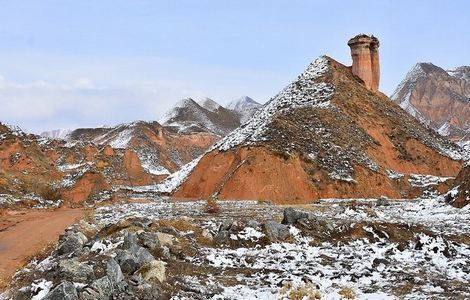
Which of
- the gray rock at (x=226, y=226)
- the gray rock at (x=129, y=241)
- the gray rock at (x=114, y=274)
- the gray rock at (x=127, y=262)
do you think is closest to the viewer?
the gray rock at (x=114, y=274)

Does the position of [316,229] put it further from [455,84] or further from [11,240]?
[455,84]

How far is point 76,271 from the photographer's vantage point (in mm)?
9656

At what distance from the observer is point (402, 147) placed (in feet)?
164

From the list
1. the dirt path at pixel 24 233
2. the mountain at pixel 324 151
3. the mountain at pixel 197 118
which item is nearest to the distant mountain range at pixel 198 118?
the mountain at pixel 197 118

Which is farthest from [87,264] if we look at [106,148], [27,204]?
[106,148]

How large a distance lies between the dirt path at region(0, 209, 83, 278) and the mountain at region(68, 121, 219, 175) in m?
58.3

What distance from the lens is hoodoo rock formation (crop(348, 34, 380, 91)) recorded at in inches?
2208

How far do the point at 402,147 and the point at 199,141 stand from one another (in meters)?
67.8

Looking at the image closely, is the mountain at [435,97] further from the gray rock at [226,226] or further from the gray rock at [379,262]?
the gray rock at [379,262]

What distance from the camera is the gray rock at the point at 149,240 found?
12.6 metres

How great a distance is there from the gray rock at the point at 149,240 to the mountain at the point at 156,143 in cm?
7042

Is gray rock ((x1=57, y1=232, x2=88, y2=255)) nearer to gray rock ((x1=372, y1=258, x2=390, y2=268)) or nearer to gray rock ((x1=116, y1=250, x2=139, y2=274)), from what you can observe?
gray rock ((x1=116, y1=250, x2=139, y2=274))

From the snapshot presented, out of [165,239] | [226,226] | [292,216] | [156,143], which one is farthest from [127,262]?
[156,143]

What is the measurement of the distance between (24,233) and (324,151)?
2902 centimetres
